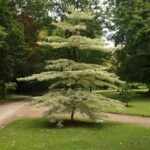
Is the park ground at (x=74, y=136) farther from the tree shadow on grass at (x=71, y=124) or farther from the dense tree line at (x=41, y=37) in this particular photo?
the dense tree line at (x=41, y=37)

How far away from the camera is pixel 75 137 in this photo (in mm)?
18547

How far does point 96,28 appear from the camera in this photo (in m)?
57.2

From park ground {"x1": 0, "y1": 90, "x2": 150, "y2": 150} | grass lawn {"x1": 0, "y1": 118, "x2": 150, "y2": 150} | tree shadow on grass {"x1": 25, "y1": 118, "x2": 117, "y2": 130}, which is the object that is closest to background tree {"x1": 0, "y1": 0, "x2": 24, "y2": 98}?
tree shadow on grass {"x1": 25, "y1": 118, "x2": 117, "y2": 130}

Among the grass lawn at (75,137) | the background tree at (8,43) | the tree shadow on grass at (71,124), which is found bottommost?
the grass lawn at (75,137)

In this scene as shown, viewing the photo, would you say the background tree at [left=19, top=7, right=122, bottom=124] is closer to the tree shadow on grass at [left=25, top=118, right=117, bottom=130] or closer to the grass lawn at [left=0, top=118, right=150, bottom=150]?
the tree shadow on grass at [left=25, top=118, right=117, bottom=130]

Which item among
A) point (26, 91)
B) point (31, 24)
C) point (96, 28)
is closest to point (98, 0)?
point (96, 28)

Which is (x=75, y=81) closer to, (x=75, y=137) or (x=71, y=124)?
(x=71, y=124)

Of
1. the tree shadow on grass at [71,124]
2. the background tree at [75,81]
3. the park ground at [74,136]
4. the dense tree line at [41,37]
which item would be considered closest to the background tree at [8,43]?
the dense tree line at [41,37]

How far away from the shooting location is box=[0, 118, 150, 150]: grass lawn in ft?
53.9

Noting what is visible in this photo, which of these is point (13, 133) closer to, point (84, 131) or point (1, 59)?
point (84, 131)

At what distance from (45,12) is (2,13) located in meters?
19.7

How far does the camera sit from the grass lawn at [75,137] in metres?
16.4

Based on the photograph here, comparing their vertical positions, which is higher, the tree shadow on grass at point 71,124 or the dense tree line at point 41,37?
the dense tree line at point 41,37

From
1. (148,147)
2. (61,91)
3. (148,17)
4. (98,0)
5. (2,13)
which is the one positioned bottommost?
(148,147)
